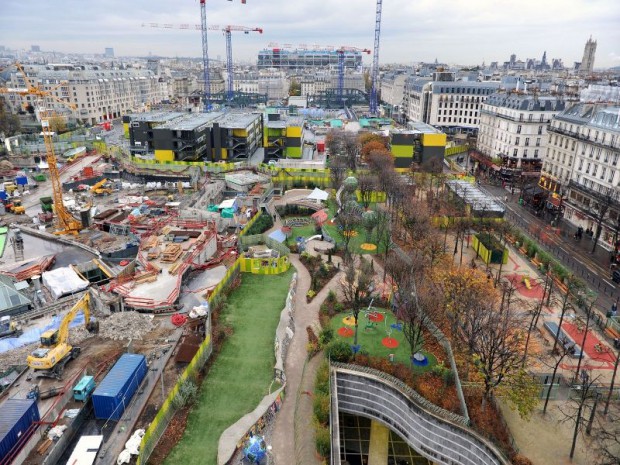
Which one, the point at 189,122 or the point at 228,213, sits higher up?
the point at 189,122

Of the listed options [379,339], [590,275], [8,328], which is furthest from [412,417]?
[590,275]

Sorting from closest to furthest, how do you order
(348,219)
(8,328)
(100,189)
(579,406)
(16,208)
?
(579,406)
(8,328)
(348,219)
(16,208)
(100,189)

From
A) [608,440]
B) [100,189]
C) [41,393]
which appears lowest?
[608,440]

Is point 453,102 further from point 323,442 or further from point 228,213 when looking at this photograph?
point 323,442

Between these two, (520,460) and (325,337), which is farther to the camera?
(325,337)

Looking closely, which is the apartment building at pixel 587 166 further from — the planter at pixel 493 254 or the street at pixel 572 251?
the planter at pixel 493 254

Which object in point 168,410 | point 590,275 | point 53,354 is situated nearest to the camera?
point 168,410
